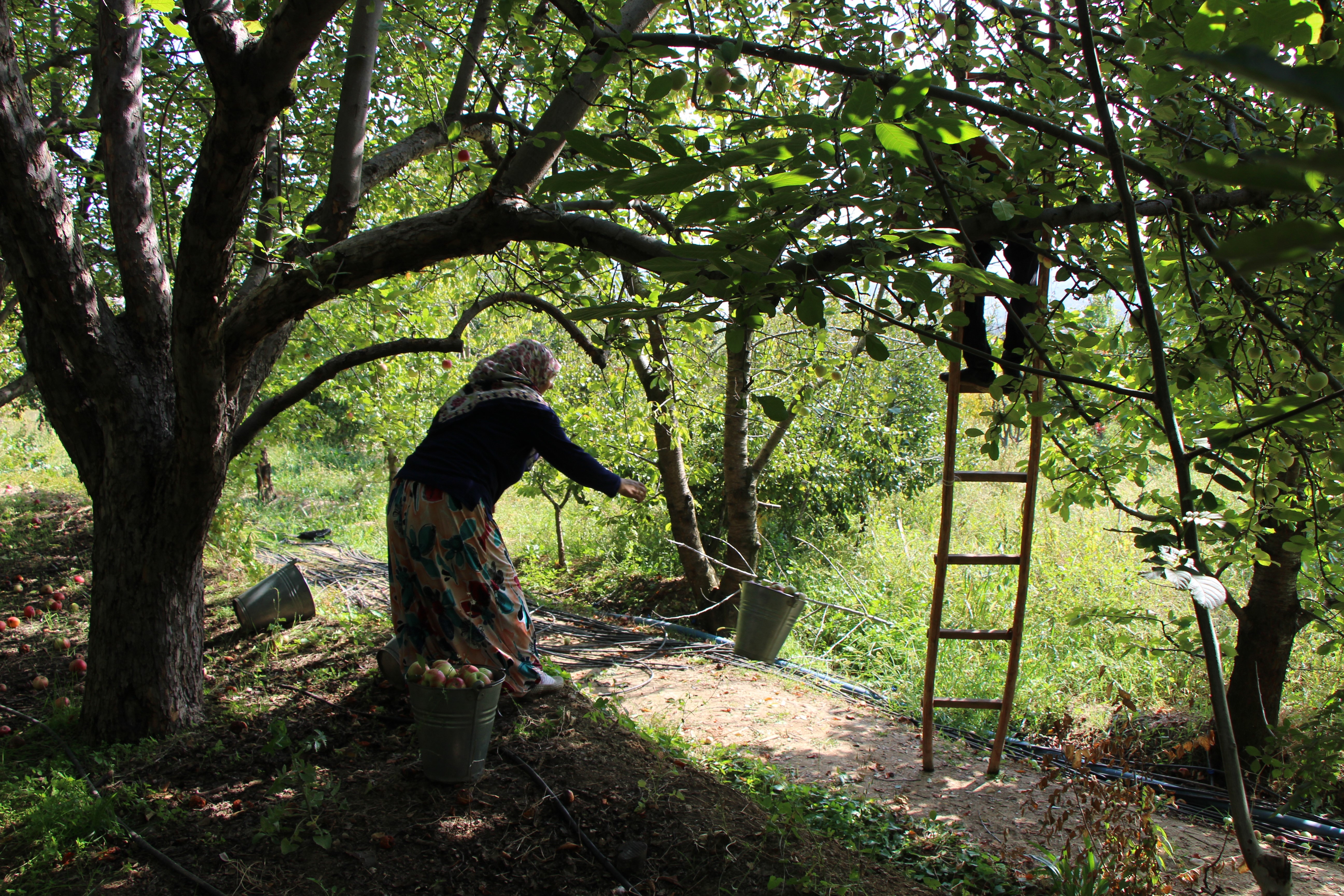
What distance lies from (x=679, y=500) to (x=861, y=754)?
2798 millimetres

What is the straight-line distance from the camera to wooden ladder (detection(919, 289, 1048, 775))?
3.46m

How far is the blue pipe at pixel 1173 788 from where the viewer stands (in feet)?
11.0

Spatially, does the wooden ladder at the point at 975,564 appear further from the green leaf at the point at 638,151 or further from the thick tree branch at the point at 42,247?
the thick tree branch at the point at 42,247

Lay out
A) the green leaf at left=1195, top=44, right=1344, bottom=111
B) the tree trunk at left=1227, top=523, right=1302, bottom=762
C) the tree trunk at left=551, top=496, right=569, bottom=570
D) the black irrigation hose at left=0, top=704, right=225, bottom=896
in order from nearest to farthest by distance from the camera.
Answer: the green leaf at left=1195, top=44, right=1344, bottom=111 → the black irrigation hose at left=0, top=704, right=225, bottom=896 → the tree trunk at left=1227, top=523, right=1302, bottom=762 → the tree trunk at left=551, top=496, right=569, bottom=570

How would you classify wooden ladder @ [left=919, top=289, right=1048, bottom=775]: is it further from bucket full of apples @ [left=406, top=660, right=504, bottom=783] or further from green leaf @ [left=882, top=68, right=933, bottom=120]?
green leaf @ [left=882, top=68, right=933, bottom=120]

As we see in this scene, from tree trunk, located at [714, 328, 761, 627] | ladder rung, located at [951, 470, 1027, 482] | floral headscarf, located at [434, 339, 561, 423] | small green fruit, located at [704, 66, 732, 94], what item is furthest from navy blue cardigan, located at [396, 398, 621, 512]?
tree trunk, located at [714, 328, 761, 627]

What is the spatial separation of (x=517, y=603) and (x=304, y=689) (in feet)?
3.62

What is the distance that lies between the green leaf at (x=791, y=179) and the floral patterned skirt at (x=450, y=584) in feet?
7.86

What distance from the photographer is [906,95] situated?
916 millimetres

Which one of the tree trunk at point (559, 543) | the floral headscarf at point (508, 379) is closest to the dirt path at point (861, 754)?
the floral headscarf at point (508, 379)

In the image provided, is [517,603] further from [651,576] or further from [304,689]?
[651,576]

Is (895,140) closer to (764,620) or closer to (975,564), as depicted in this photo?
(975,564)

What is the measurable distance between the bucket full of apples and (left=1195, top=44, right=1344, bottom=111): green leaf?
2.53m

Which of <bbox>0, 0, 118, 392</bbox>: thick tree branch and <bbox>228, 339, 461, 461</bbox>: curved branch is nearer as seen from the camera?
<bbox>0, 0, 118, 392</bbox>: thick tree branch
